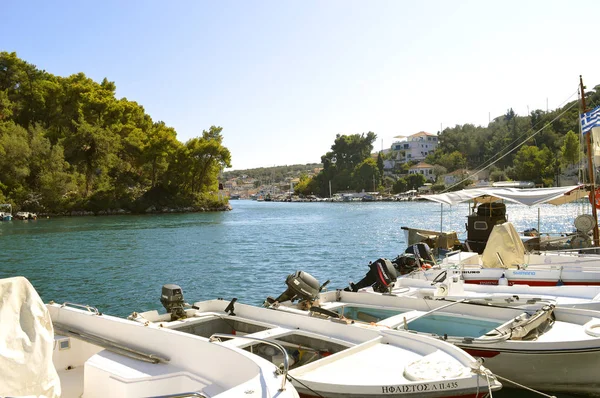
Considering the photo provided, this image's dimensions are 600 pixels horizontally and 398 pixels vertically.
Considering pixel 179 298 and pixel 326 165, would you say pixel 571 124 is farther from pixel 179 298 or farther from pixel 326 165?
pixel 179 298

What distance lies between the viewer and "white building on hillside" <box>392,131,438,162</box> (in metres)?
161

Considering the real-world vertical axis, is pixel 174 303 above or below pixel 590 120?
below

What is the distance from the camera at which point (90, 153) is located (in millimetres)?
72250

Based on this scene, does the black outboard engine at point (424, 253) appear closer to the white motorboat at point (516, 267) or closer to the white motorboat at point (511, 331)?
the white motorboat at point (516, 267)

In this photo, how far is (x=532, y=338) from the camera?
23.9 ft

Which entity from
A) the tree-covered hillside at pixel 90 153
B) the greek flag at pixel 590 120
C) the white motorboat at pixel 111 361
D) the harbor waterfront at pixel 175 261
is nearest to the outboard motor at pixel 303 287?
the harbor waterfront at pixel 175 261

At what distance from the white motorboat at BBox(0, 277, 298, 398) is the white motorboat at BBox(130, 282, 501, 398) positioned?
1.04 ft

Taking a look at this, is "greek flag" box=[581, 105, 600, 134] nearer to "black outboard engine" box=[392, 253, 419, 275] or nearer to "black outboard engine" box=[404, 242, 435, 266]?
"black outboard engine" box=[404, 242, 435, 266]

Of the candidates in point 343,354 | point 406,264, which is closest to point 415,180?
point 406,264

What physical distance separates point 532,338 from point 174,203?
7384 centimetres

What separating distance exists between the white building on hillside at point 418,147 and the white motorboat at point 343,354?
156051 mm

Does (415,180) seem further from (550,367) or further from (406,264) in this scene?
(550,367)

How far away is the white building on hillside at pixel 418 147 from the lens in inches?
6329

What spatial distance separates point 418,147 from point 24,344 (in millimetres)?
163529
